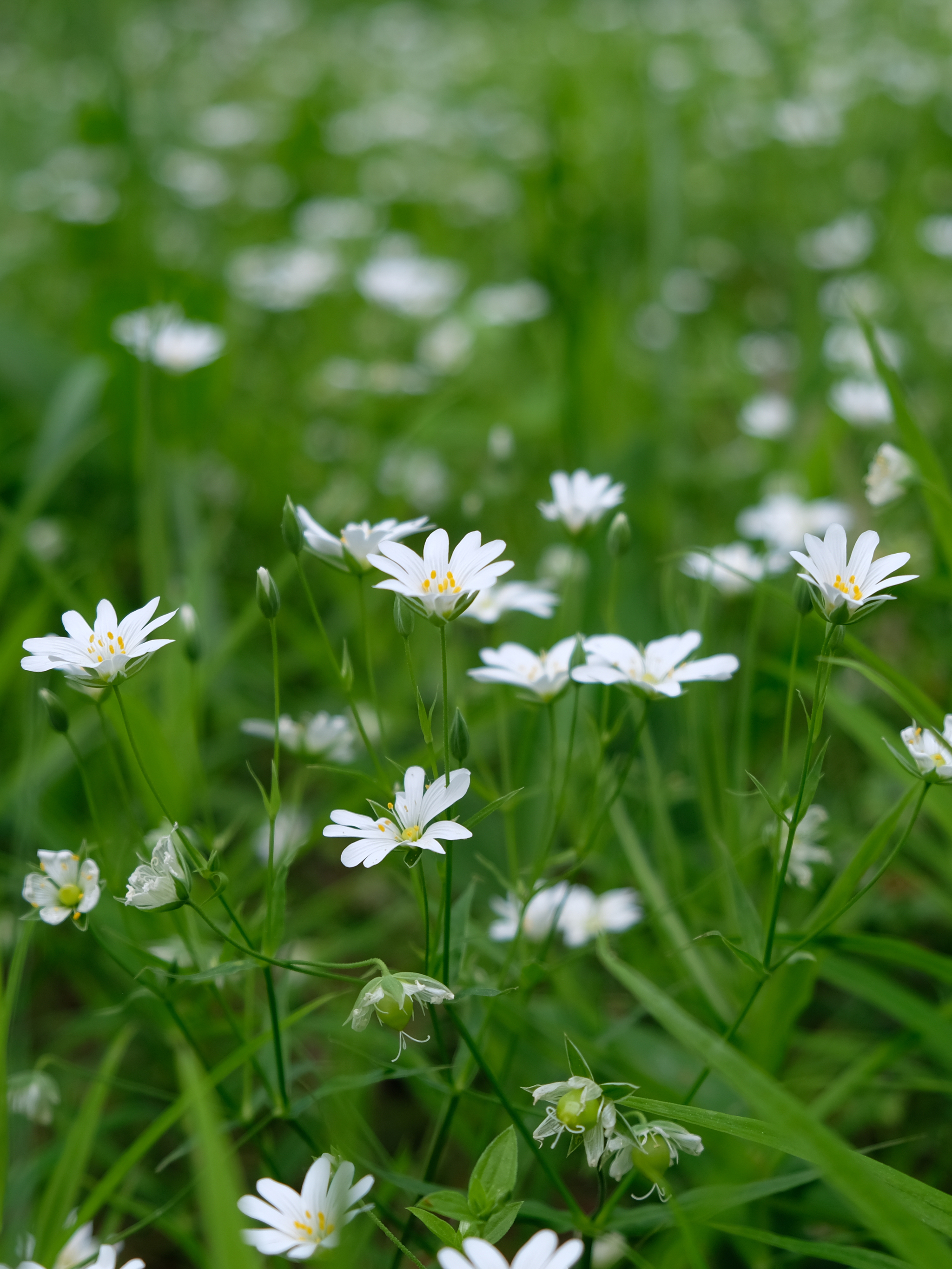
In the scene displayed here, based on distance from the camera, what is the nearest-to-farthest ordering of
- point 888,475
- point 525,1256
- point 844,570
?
point 525,1256 < point 844,570 < point 888,475

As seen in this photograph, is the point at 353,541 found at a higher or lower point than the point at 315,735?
higher

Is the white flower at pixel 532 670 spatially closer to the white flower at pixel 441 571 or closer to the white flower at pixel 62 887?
the white flower at pixel 441 571

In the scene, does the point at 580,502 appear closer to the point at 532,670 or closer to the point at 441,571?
the point at 532,670

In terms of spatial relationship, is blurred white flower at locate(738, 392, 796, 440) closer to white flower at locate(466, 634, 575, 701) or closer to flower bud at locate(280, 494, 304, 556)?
white flower at locate(466, 634, 575, 701)

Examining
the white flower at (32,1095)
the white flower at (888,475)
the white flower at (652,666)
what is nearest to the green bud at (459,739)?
the white flower at (652,666)

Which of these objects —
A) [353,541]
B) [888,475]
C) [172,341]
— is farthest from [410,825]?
[172,341]

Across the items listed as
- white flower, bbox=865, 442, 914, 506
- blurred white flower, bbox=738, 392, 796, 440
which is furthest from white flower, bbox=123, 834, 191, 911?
blurred white flower, bbox=738, 392, 796, 440
